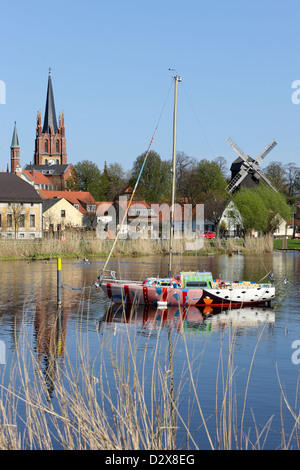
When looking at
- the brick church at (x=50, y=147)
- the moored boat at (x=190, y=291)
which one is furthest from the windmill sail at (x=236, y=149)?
the moored boat at (x=190, y=291)

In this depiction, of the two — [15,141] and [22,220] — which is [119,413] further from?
[15,141]

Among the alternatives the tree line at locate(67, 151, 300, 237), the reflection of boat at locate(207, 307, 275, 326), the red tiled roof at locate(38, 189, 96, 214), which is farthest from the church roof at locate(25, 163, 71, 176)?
the reflection of boat at locate(207, 307, 275, 326)

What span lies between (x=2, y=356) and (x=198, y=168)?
97036mm

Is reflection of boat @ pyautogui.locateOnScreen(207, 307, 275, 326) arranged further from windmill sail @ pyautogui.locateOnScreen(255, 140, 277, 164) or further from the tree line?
windmill sail @ pyautogui.locateOnScreen(255, 140, 277, 164)

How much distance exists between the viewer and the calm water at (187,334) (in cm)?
1191

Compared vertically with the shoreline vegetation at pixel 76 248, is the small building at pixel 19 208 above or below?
above

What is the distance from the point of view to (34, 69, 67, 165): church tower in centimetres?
18175

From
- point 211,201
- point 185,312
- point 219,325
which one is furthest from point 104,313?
point 211,201

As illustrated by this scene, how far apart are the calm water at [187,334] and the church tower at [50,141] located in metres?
148

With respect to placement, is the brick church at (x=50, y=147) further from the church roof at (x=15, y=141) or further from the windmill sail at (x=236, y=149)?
the windmill sail at (x=236, y=149)

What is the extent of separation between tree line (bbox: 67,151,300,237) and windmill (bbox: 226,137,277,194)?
256 cm

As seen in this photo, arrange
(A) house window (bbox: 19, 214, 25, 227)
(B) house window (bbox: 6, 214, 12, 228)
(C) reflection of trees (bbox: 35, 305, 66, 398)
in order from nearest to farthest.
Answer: (C) reflection of trees (bbox: 35, 305, 66, 398) → (A) house window (bbox: 19, 214, 25, 227) → (B) house window (bbox: 6, 214, 12, 228)

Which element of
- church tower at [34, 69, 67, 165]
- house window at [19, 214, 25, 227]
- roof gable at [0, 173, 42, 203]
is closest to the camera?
house window at [19, 214, 25, 227]
